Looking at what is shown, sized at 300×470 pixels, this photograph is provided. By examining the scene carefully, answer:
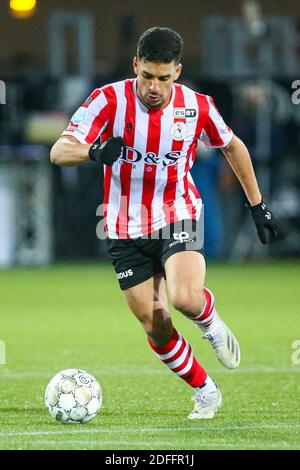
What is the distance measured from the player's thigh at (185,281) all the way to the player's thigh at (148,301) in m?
0.20

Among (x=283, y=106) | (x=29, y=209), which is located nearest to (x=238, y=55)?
(x=283, y=106)

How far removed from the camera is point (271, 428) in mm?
5984

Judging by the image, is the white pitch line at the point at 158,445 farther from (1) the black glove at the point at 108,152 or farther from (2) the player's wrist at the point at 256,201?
(2) the player's wrist at the point at 256,201

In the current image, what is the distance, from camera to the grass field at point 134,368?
5762mm

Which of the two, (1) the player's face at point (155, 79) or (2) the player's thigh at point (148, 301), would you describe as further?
(2) the player's thigh at point (148, 301)

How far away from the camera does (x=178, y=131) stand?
6.70 m

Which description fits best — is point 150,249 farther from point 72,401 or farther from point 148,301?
point 72,401

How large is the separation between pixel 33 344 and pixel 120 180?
392 cm

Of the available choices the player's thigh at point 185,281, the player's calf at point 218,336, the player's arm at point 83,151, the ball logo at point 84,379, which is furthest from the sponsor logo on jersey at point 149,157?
the ball logo at point 84,379

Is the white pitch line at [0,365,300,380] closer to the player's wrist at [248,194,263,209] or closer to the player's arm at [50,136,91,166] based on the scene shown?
the player's wrist at [248,194,263,209]

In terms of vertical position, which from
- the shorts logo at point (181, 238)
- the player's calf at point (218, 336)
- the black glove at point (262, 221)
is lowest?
the player's calf at point (218, 336)

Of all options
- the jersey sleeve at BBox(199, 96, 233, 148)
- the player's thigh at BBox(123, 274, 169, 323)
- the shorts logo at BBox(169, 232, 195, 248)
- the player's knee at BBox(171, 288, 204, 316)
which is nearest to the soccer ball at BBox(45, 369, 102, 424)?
the player's thigh at BBox(123, 274, 169, 323)

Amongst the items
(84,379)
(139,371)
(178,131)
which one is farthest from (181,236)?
(139,371)
